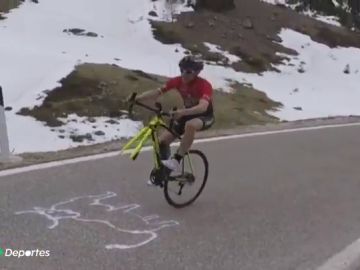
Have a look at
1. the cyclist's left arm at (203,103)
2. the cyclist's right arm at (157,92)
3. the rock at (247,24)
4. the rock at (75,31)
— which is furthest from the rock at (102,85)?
the rock at (247,24)

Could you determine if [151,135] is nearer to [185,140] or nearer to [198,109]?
[185,140]

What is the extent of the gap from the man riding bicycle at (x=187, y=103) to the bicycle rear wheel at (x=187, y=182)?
6.3 inches

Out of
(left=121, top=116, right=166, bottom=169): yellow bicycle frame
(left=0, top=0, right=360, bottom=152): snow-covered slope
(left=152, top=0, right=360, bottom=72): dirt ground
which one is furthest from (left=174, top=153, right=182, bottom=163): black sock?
(left=152, top=0, right=360, bottom=72): dirt ground

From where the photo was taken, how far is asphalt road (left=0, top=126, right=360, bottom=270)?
Result: 5.95m

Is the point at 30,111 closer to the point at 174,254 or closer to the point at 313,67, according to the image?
the point at 174,254

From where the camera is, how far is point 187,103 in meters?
7.48

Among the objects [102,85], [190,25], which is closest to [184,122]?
[102,85]

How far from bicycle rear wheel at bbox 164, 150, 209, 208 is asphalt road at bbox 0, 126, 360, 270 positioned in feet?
0.41

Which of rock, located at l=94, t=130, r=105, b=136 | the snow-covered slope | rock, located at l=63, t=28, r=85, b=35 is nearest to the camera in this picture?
rock, located at l=94, t=130, r=105, b=136

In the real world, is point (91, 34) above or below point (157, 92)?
below

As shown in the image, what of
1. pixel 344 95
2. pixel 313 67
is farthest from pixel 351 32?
pixel 344 95

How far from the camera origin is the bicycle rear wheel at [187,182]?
7680 millimetres

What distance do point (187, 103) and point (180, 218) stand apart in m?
1.23

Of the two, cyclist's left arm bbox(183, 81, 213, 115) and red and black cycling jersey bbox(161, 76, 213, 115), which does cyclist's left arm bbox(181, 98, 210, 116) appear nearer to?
cyclist's left arm bbox(183, 81, 213, 115)
